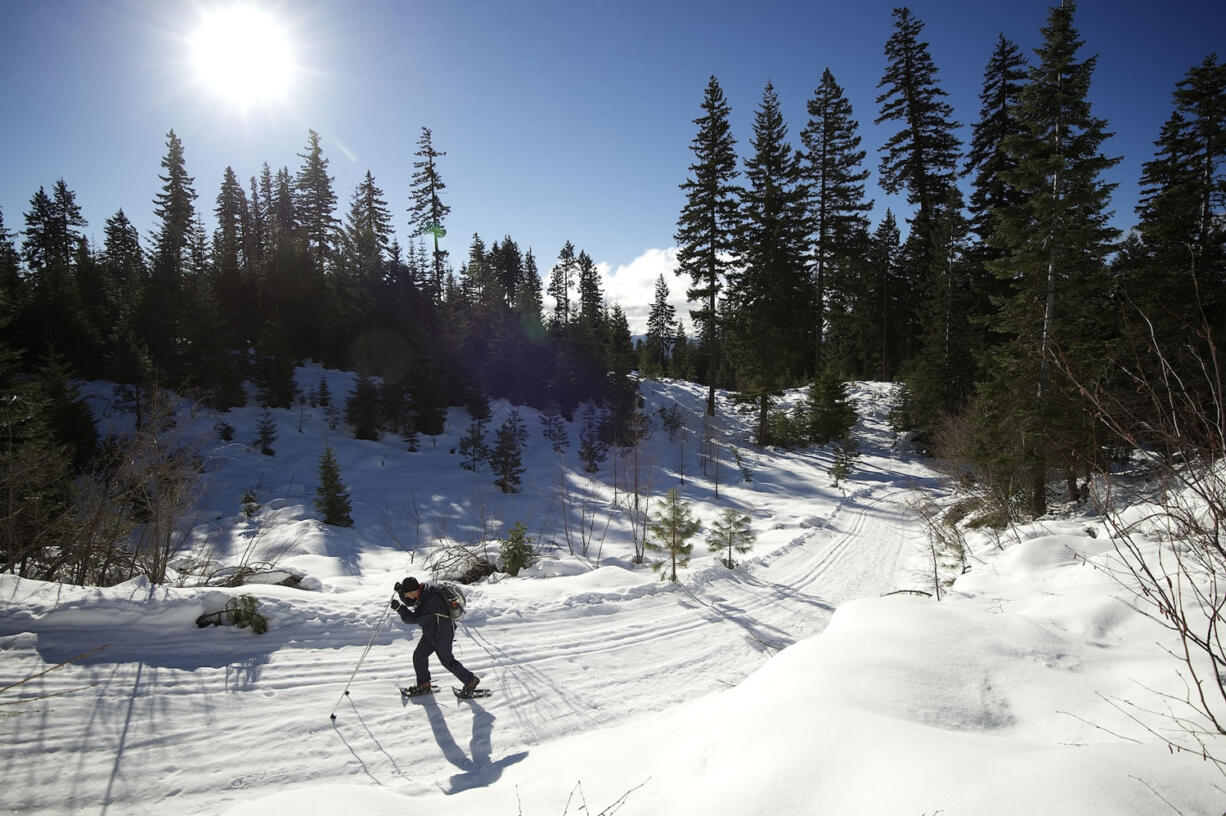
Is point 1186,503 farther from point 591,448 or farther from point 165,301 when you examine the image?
point 165,301

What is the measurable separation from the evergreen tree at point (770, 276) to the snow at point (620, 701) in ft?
54.3

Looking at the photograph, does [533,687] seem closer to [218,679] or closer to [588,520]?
[218,679]

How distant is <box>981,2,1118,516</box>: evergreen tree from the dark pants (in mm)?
12711

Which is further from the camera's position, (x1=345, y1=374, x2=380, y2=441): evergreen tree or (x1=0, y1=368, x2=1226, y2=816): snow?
(x1=345, y1=374, x2=380, y2=441): evergreen tree

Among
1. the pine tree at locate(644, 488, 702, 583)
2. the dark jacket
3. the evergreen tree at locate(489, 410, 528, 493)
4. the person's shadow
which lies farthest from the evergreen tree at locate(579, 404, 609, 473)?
the person's shadow

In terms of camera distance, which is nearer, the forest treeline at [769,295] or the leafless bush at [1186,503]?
the leafless bush at [1186,503]

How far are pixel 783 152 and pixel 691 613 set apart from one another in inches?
1002

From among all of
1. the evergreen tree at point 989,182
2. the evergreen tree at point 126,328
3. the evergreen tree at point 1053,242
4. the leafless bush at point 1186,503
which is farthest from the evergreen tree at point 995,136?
the evergreen tree at point 126,328

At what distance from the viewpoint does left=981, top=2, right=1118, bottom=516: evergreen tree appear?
1138 centimetres

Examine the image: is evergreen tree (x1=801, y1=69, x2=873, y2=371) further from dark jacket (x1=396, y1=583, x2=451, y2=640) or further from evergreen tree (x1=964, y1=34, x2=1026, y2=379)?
dark jacket (x1=396, y1=583, x2=451, y2=640)

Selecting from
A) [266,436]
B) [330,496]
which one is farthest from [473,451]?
[266,436]

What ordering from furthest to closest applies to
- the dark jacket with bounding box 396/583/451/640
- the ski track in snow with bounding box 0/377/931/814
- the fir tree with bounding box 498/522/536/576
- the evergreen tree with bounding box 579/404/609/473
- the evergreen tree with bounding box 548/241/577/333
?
1. the evergreen tree with bounding box 548/241/577/333
2. the evergreen tree with bounding box 579/404/609/473
3. the fir tree with bounding box 498/522/536/576
4. the dark jacket with bounding box 396/583/451/640
5. the ski track in snow with bounding box 0/377/931/814

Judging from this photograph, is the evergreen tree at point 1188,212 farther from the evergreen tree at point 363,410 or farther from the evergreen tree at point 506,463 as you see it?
the evergreen tree at point 363,410

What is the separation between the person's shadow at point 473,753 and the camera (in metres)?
4.48
